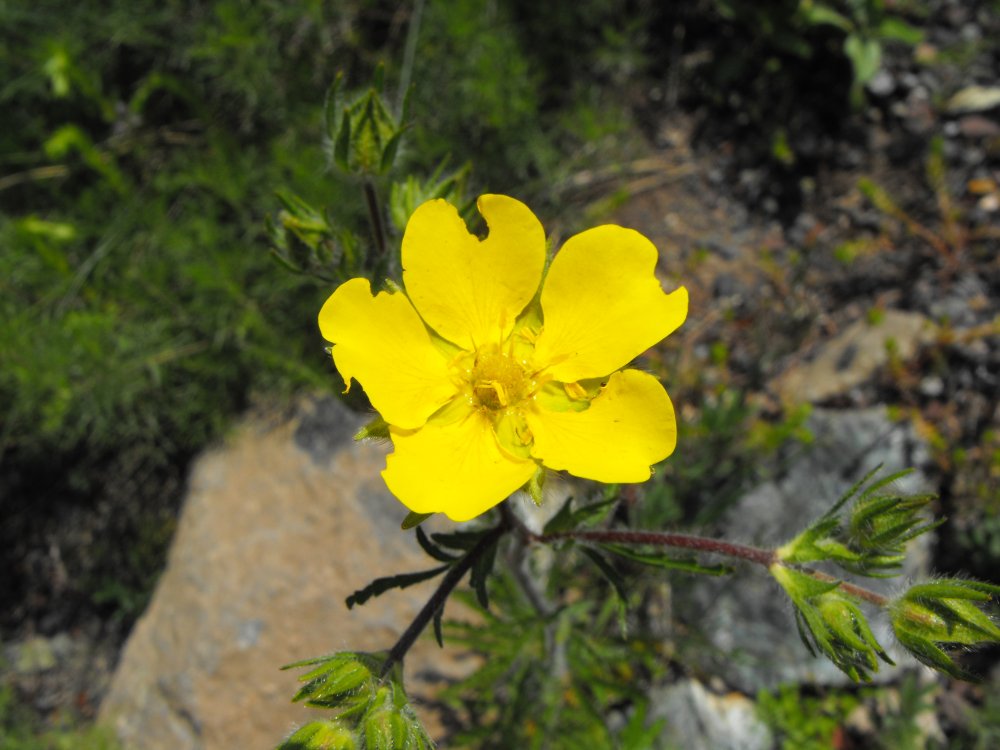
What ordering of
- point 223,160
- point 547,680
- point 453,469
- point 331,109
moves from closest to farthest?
point 453,469
point 331,109
point 547,680
point 223,160

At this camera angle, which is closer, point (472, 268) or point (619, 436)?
point (619, 436)

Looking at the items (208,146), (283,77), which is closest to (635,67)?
(283,77)

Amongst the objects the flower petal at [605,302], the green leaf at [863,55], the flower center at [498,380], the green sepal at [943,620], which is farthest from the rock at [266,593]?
the green leaf at [863,55]

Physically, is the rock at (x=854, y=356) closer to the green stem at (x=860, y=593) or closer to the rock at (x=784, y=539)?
the rock at (x=784, y=539)

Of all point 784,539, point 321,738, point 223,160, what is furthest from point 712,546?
point 223,160

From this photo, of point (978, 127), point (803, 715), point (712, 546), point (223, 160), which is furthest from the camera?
point (978, 127)

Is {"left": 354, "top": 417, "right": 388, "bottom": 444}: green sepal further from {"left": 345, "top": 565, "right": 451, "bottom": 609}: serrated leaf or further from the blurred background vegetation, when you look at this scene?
the blurred background vegetation

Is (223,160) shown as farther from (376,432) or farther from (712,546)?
(712,546)
